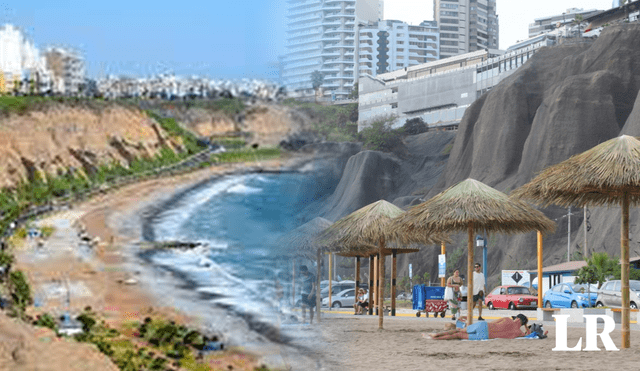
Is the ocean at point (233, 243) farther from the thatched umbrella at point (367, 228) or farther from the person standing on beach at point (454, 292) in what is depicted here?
the person standing on beach at point (454, 292)

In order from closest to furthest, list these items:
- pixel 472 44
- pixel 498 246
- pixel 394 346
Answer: pixel 394 346 → pixel 498 246 → pixel 472 44

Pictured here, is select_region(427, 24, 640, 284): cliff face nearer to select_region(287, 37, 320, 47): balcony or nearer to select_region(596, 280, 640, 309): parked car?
select_region(596, 280, 640, 309): parked car

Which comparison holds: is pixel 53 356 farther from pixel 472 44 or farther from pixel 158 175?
pixel 472 44

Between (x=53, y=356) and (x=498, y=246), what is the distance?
4296 centimetres

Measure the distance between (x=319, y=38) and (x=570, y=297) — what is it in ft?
73.0

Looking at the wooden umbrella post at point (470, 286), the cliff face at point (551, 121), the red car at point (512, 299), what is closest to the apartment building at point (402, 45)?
the cliff face at point (551, 121)

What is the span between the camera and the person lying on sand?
11297mm

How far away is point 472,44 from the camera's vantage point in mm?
139125

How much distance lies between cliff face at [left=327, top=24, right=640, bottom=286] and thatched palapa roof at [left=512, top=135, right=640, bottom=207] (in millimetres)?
29177

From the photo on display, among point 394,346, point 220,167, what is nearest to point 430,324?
point 394,346

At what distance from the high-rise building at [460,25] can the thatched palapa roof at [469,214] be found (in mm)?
123118

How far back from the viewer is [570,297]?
24.3 m

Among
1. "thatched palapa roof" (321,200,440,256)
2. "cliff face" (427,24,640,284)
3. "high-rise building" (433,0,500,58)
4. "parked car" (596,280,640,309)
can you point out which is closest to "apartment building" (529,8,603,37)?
"high-rise building" (433,0,500,58)

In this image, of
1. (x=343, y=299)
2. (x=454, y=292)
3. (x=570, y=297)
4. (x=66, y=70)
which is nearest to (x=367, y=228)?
(x=454, y=292)
